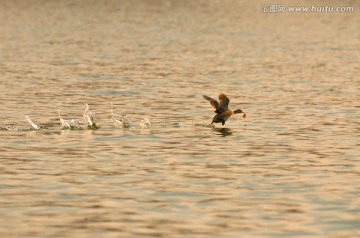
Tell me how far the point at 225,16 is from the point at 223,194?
8307cm

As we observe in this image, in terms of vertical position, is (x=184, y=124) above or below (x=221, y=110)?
below

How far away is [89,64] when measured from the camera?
48.0 metres

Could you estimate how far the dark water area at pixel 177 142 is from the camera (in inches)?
666

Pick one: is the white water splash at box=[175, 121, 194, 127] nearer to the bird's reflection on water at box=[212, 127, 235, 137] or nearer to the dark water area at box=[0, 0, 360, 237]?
the dark water area at box=[0, 0, 360, 237]

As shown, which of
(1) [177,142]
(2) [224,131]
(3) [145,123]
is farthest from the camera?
(3) [145,123]

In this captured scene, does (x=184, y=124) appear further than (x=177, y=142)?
Yes

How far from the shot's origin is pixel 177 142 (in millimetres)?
25109

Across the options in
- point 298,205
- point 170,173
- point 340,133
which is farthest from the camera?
point 340,133

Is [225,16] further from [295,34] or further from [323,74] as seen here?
[323,74]

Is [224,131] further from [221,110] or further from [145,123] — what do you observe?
[145,123]

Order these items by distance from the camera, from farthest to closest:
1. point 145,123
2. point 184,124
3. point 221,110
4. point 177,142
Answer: point 184,124 → point 145,123 → point 221,110 → point 177,142

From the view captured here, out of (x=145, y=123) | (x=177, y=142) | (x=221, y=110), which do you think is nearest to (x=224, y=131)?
(x=221, y=110)

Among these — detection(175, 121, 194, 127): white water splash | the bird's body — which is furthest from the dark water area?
the bird's body

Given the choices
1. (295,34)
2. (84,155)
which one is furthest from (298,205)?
(295,34)
